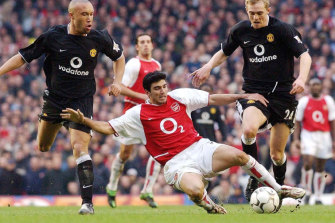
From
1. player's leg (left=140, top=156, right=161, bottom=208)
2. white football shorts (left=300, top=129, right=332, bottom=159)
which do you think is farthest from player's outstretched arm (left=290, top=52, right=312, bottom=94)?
white football shorts (left=300, top=129, right=332, bottom=159)

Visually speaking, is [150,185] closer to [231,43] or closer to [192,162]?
[231,43]

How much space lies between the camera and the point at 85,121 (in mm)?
8758

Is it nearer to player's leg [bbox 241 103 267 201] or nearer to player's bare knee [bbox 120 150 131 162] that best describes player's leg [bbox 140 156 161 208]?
player's bare knee [bbox 120 150 131 162]

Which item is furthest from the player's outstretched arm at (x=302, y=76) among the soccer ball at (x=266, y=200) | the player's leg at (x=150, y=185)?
the player's leg at (x=150, y=185)

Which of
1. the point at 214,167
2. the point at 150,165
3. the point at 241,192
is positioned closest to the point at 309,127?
the point at 241,192

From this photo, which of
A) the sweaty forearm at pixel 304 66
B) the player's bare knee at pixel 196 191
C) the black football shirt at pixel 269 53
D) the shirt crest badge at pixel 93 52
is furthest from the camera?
the black football shirt at pixel 269 53

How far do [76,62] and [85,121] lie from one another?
3.34ft

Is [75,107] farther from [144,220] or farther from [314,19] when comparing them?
[314,19]

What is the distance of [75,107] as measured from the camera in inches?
374

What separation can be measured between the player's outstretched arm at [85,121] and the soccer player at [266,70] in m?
1.39

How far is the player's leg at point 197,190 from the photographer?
8.53 m

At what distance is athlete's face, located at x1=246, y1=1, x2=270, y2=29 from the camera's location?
9.39m

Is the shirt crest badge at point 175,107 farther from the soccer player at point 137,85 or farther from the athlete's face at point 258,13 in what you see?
the soccer player at point 137,85

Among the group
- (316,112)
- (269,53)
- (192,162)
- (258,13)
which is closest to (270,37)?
(269,53)
